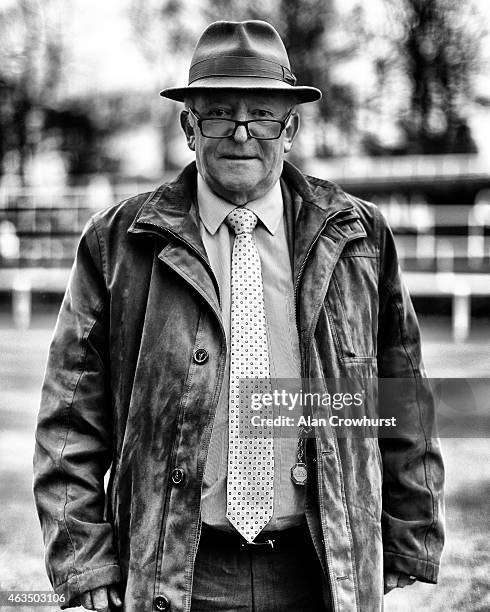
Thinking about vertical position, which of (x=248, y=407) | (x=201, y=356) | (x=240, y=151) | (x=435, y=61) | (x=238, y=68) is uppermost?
(x=435, y=61)

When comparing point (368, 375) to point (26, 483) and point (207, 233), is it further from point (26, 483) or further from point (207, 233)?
point (26, 483)

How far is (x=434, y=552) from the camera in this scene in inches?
96.7

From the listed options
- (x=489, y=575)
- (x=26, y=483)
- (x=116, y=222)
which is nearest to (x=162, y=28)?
(x=26, y=483)

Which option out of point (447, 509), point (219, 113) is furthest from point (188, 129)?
point (447, 509)

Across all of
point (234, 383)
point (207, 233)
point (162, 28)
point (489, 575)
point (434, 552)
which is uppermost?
point (162, 28)

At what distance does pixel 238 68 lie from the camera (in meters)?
2.44

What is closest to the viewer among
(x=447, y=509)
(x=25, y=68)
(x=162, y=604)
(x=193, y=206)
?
(x=162, y=604)

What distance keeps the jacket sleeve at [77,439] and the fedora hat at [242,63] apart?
521 mm

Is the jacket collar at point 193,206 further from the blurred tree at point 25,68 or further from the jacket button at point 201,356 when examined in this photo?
the blurred tree at point 25,68

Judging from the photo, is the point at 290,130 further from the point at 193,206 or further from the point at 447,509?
the point at 447,509

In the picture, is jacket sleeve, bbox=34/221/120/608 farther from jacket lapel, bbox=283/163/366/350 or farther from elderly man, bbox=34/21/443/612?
jacket lapel, bbox=283/163/366/350

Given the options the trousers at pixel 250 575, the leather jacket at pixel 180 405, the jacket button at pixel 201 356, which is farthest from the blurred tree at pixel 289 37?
the trousers at pixel 250 575

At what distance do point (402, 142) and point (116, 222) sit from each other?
65.7ft

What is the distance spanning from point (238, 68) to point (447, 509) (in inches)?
155
